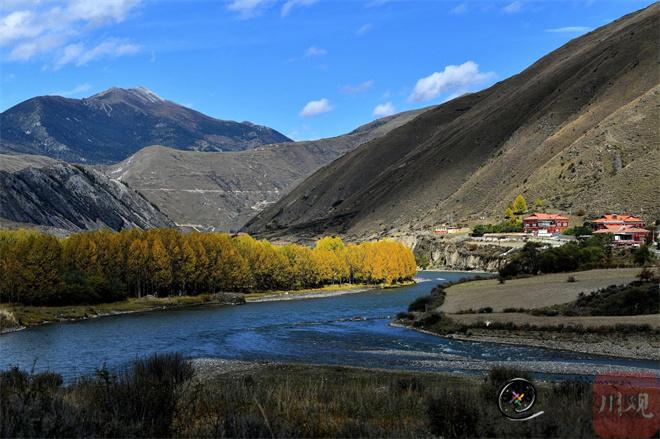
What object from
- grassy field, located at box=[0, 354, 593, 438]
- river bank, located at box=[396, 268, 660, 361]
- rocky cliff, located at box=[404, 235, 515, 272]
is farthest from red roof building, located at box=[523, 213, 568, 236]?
grassy field, located at box=[0, 354, 593, 438]

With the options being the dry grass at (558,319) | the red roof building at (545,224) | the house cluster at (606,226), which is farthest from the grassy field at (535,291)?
the red roof building at (545,224)

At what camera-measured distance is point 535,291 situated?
2576 inches

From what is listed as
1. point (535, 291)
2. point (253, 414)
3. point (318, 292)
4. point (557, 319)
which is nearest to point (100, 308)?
point (318, 292)

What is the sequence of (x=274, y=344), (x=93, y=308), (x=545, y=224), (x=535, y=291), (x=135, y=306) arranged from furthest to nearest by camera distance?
(x=545, y=224), (x=135, y=306), (x=93, y=308), (x=535, y=291), (x=274, y=344)

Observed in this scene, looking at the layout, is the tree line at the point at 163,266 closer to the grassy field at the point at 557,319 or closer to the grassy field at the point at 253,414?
the grassy field at the point at 557,319

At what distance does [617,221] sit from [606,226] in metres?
2.04

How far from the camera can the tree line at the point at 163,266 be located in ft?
274

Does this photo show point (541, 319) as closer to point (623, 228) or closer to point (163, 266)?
point (163, 266)

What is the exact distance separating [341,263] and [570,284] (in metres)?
69.5

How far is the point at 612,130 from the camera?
144 metres

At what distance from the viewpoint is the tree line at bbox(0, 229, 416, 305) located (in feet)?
274

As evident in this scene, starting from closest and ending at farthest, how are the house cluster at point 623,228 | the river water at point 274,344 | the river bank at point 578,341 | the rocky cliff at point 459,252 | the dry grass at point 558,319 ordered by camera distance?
the river water at point 274,344, the river bank at point 578,341, the dry grass at point 558,319, the house cluster at point 623,228, the rocky cliff at point 459,252

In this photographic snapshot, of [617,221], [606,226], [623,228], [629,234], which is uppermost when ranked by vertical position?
[617,221]

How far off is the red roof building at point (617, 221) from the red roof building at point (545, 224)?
12170 millimetres
